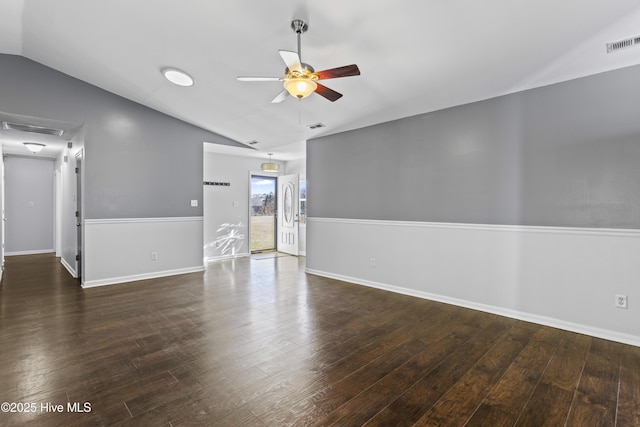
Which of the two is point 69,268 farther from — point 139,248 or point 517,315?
point 517,315

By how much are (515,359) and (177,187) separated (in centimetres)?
544

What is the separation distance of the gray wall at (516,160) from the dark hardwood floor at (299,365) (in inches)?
49.9

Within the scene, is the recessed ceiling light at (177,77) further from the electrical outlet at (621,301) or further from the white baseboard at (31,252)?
the white baseboard at (31,252)

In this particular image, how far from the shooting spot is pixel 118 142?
4.83m

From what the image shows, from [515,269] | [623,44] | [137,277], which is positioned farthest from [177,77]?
[515,269]

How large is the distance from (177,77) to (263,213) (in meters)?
4.61

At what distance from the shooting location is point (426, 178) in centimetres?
417

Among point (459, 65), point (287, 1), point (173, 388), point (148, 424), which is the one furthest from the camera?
point (459, 65)

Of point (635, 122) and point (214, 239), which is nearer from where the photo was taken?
point (635, 122)

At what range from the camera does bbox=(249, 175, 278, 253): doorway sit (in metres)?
8.01

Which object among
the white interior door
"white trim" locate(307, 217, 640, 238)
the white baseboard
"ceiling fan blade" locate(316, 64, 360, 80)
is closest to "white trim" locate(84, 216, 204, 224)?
the white interior door

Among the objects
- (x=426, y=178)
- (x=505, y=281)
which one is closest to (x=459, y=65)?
(x=426, y=178)

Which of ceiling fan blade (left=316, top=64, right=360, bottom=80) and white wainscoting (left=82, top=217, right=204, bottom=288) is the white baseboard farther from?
ceiling fan blade (left=316, top=64, right=360, bottom=80)

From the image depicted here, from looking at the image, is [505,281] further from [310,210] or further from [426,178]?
[310,210]
